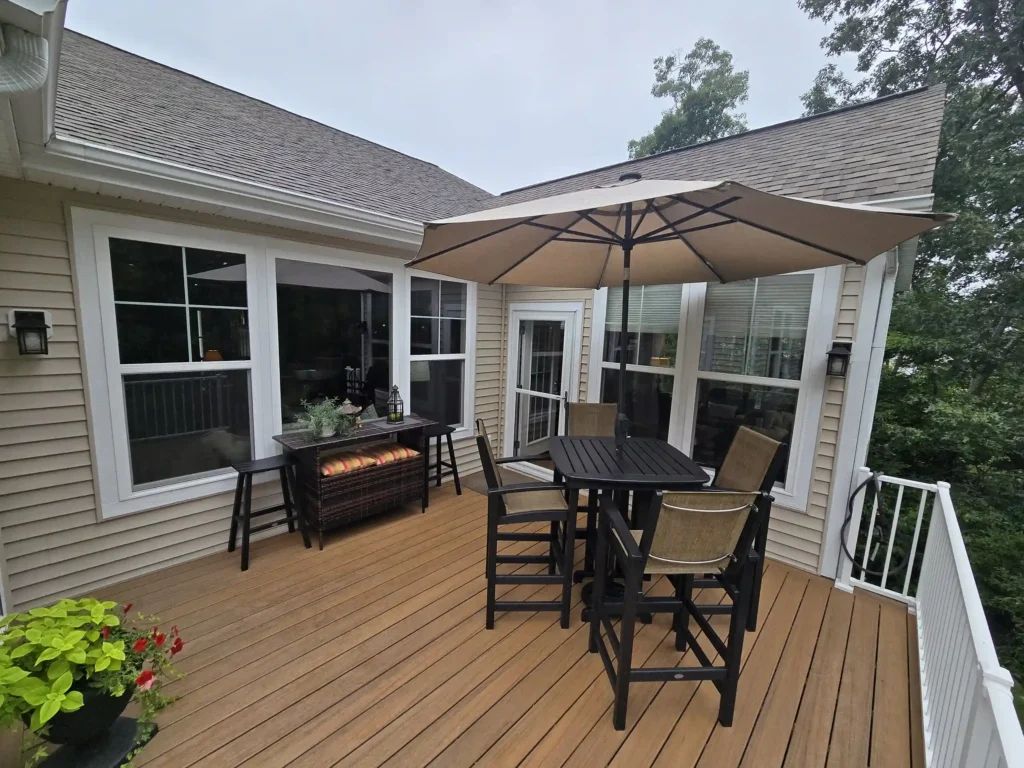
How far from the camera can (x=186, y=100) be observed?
3.95 meters

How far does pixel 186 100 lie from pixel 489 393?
4221 millimetres

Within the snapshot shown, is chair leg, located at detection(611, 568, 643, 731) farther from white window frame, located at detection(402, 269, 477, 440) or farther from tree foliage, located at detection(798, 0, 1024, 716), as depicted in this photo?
tree foliage, located at detection(798, 0, 1024, 716)

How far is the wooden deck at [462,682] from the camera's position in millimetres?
1747

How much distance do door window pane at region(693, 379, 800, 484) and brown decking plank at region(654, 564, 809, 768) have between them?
2.99 feet

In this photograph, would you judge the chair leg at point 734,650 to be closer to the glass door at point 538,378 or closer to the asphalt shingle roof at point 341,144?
the asphalt shingle roof at point 341,144

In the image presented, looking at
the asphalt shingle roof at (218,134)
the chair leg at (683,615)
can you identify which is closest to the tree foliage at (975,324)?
the chair leg at (683,615)

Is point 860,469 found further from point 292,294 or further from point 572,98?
point 572,98

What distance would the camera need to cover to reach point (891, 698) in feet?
6.81

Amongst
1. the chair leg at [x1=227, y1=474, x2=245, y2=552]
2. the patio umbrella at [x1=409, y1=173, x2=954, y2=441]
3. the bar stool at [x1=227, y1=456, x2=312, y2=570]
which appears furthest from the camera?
the chair leg at [x1=227, y1=474, x2=245, y2=552]

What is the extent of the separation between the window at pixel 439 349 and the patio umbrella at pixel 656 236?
1570mm

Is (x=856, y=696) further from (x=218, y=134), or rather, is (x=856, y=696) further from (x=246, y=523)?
(x=218, y=134)

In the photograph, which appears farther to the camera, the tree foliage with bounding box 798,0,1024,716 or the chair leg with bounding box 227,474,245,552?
the tree foliage with bounding box 798,0,1024,716

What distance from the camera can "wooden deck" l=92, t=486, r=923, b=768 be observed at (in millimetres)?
1747

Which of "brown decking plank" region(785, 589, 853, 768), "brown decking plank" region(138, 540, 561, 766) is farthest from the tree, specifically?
"brown decking plank" region(138, 540, 561, 766)
